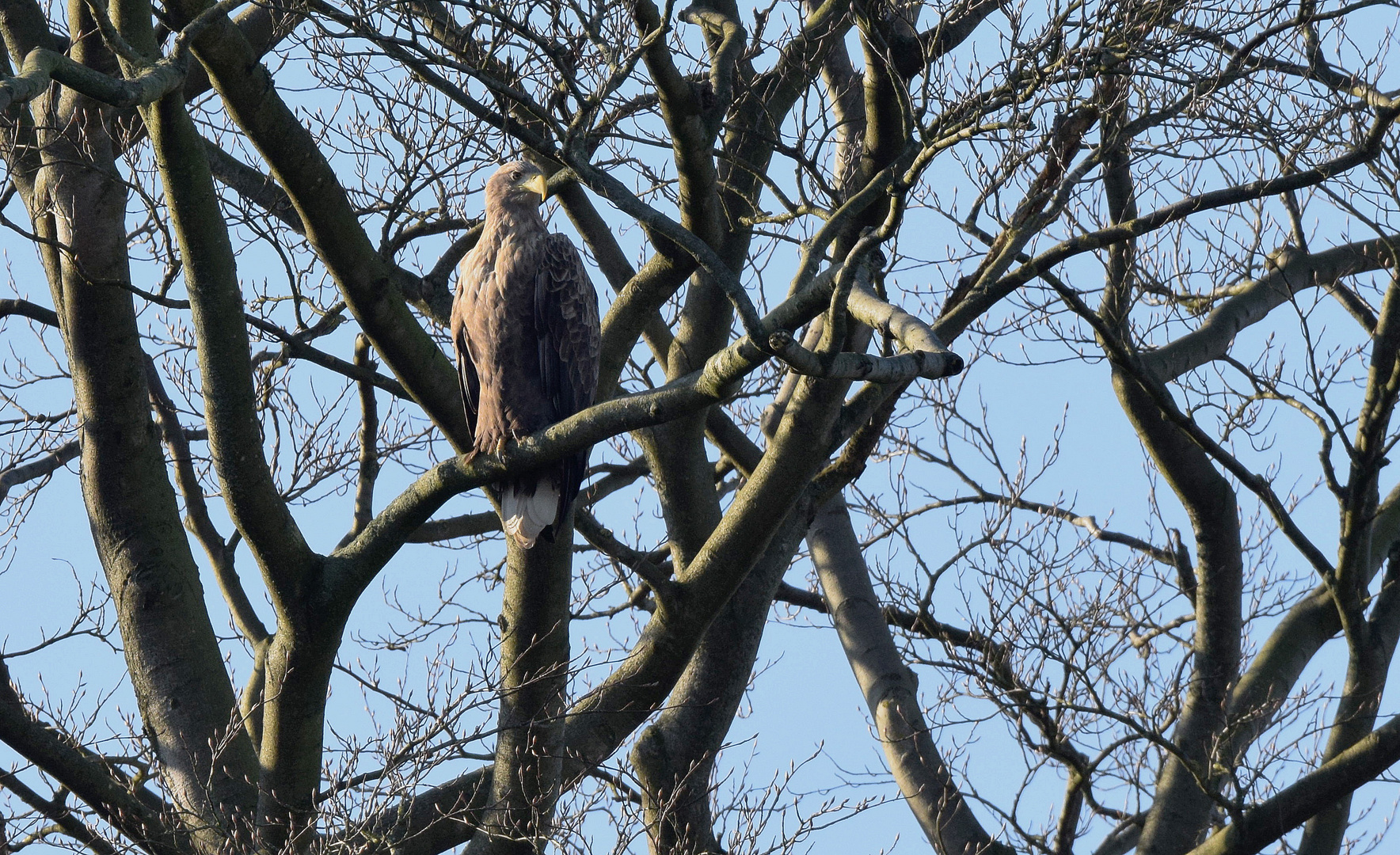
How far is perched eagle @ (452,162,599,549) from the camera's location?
17.6 feet

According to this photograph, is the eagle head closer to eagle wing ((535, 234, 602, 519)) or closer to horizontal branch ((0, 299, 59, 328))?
eagle wing ((535, 234, 602, 519))

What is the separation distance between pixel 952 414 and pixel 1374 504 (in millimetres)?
1971

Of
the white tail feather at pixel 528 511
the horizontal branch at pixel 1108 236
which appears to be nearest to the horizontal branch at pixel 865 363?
the horizontal branch at pixel 1108 236

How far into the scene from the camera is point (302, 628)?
4102 millimetres

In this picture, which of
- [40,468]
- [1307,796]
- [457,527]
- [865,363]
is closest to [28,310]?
[40,468]

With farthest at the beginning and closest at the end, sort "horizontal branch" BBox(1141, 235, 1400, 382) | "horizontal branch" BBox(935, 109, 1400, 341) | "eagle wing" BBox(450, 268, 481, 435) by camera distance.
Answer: "horizontal branch" BBox(1141, 235, 1400, 382)
"eagle wing" BBox(450, 268, 481, 435)
"horizontal branch" BBox(935, 109, 1400, 341)

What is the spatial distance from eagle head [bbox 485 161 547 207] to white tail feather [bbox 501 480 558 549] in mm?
1285

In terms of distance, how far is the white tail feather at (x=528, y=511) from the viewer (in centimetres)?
459

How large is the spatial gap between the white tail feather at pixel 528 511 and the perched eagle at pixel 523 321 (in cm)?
56

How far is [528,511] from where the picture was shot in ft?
15.4

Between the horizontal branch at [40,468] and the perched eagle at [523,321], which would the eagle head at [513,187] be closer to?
the perched eagle at [523,321]

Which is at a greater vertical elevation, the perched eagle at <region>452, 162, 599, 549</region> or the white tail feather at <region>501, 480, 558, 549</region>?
the perched eagle at <region>452, 162, 599, 549</region>

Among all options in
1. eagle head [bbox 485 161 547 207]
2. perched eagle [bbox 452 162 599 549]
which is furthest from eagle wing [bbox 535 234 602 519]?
eagle head [bbox 485 161 547 207]

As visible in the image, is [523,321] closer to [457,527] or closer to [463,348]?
[463,348]
